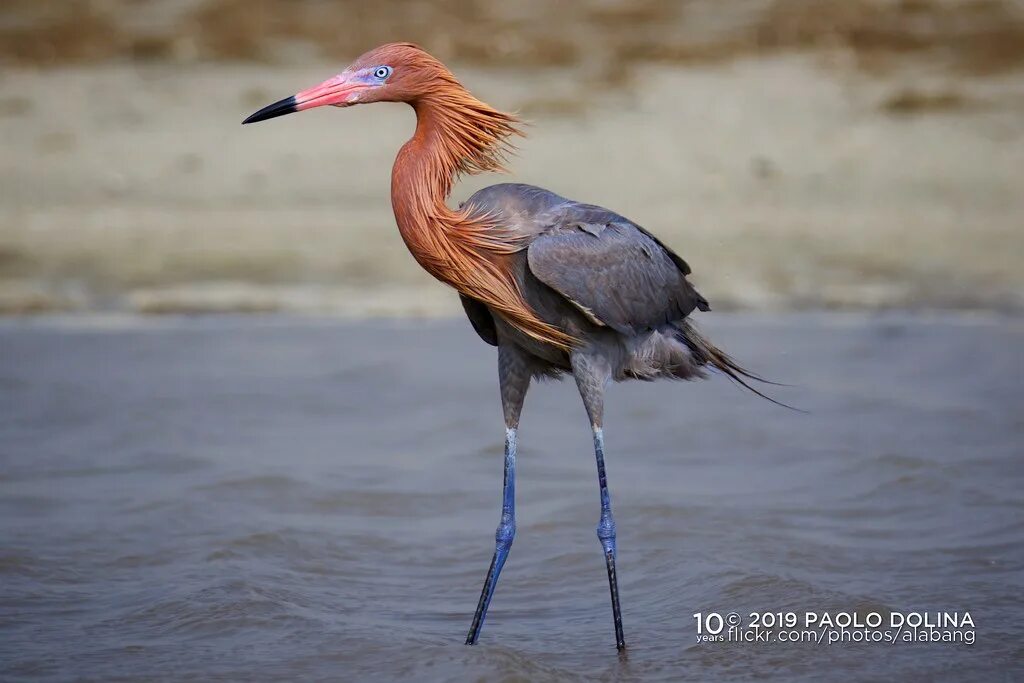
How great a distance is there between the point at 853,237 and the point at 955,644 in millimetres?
6039

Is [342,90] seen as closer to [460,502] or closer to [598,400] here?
[598,400]

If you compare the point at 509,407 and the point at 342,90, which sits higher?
the point at 342,90

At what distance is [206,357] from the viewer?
8562 mm

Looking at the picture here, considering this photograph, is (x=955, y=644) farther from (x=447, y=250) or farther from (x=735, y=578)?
(x=447, y=250)

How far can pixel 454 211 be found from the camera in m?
5.02

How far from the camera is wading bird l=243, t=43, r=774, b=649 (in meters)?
4.91

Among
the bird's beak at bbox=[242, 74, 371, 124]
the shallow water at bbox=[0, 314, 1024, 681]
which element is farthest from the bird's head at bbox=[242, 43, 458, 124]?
the shallow water at bbox=[0, 314, 1024, 681]

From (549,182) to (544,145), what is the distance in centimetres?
52

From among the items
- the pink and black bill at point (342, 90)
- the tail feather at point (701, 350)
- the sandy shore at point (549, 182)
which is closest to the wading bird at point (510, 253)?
the pink and black bill at point (342, 90)

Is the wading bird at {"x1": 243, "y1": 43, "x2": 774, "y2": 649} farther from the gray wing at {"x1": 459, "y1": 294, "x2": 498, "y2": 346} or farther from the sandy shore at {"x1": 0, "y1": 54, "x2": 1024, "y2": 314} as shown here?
the sandy shore at {"x1": 0, "y1": 54, "x2": 1024, "y2": 314}

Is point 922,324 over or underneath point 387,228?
underneath

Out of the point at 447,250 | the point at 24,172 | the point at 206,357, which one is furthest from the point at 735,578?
the point at 24,172

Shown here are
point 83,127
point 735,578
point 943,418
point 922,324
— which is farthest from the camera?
point 83,127

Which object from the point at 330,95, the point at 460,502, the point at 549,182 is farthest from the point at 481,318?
the point at 549,182
